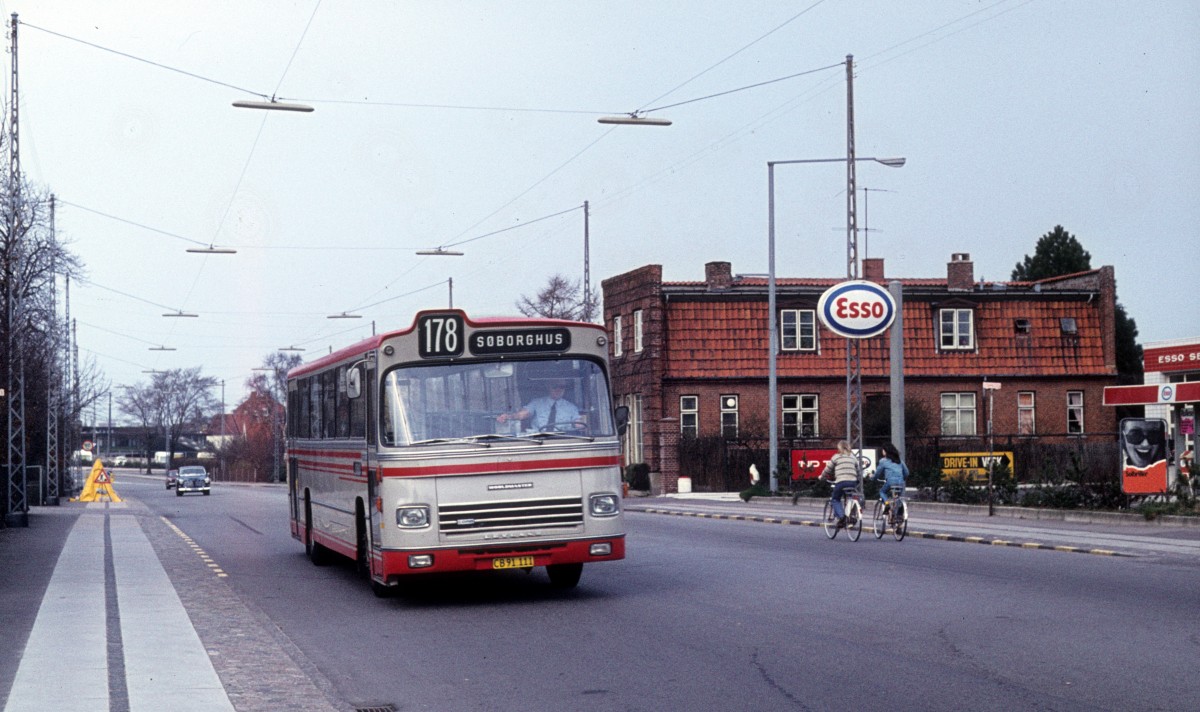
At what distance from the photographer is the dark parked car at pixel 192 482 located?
222 feet

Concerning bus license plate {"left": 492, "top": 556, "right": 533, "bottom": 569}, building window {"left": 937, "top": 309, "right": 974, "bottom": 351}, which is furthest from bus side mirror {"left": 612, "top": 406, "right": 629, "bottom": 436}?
building window {"left": 937, "top": 309, "right": 974, "bottom": 351}

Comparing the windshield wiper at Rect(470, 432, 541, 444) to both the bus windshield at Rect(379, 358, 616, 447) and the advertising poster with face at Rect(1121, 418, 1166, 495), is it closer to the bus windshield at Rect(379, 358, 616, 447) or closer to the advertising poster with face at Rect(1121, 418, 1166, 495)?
the bus windshield at Rect(379, 358, 616, 447)

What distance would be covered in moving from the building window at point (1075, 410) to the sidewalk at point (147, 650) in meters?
44.6

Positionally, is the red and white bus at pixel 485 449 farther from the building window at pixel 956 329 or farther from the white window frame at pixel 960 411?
the building window at pixel 956 329

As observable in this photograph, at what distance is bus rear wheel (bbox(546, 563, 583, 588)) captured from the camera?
51.6 feet

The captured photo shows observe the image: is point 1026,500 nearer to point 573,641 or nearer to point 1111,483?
point 1111,483

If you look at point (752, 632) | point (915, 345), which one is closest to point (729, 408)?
point (915, 345)

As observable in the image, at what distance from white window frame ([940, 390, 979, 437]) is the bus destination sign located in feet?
144

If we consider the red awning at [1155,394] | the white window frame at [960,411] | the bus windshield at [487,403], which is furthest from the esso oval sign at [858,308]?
the bus windshield at [487,403]

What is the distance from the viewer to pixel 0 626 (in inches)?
530

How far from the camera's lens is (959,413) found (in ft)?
188

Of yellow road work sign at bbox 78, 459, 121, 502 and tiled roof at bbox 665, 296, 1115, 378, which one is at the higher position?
tiled roof at bbox 665, 296, 1115, 378

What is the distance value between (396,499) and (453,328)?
72.3 inches

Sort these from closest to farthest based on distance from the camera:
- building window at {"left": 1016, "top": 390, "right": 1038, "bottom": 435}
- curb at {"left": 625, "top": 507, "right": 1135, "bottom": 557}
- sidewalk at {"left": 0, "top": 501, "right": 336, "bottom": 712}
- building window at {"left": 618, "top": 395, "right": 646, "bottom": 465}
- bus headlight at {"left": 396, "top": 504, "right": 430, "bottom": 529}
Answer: sidewalk at {"left": 0, "top": 501, "right": 336, "bottom": 712} → bus headlight at {"left": 396, "top": 504, "right": 430, "bottom": 529} → curb at {"left": 625, "top": 507, "right": 1135, "bottom": 557} → building window at {"left": 618, "top": 395, "right": 646, "bottom": 465} → building window at {"left": 1016, "top": 390, "right": 1038, "bottom": 435}
